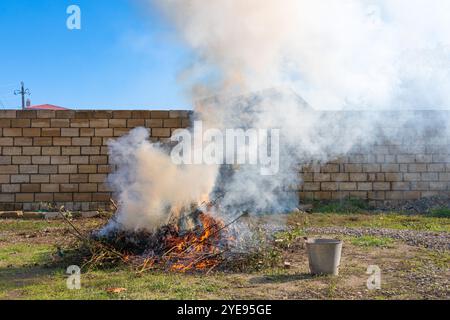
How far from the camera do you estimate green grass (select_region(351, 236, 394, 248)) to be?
334 inches

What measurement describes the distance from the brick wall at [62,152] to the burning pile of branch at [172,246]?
6.29 meters

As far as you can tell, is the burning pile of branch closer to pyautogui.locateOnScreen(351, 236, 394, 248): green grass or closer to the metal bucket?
the metal bucket

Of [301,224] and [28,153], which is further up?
[28,153]

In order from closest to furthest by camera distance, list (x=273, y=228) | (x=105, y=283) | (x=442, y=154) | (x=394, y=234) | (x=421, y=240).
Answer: (x=105, y=283) → (x=421, y=240) → (x=394, y=234) → (x=273, y=228) → (x=442, y=154)

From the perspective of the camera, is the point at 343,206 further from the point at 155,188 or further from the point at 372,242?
the point at 155,188

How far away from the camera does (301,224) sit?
11164 millimetres

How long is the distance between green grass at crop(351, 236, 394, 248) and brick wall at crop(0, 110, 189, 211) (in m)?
6.20

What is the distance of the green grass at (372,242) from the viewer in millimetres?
8477

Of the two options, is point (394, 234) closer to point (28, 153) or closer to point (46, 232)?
point (46, 232)

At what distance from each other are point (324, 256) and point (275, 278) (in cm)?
67

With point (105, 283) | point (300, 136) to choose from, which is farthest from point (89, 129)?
point (105, 283)

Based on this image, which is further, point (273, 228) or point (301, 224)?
point (301, 224)
